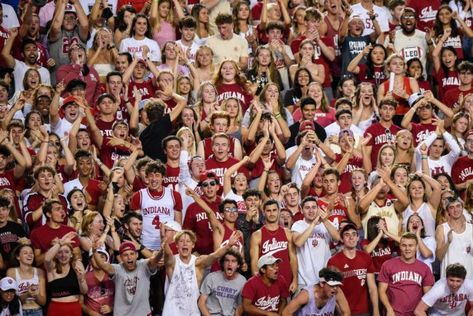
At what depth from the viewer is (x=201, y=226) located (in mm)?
16875

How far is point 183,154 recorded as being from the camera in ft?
57.9

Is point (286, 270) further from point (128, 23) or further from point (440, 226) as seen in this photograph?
point (128, 23)

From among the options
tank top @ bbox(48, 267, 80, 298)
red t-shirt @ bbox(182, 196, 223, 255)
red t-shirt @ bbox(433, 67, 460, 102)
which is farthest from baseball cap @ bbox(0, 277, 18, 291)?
red t-shirt @ bbox(433, 67, 460, 102)

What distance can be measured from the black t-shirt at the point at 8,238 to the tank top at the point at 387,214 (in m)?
3.82

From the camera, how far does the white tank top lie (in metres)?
17.0

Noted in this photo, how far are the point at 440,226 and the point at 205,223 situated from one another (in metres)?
2.57

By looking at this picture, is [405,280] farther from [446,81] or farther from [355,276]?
[446,81]

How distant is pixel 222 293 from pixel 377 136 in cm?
358

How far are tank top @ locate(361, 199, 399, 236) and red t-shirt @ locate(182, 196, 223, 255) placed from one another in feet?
5.49

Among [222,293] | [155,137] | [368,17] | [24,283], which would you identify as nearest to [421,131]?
[368,17]

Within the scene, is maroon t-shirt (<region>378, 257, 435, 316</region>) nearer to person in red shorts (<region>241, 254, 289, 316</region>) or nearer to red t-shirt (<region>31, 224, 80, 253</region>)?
person in red shorts (<region>241, 254, 289, 316</region>)

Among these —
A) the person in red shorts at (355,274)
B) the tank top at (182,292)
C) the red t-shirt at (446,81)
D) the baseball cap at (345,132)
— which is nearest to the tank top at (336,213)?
the person in red shorts at (355,274)

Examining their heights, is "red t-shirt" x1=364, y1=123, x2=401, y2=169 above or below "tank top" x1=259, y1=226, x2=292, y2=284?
above

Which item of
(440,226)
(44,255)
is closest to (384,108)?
(440,226)
